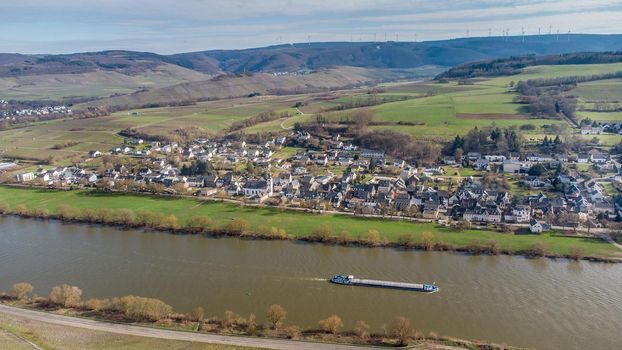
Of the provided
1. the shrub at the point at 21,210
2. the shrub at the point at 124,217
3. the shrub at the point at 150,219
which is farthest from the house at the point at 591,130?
the shrub at the point at 21,210

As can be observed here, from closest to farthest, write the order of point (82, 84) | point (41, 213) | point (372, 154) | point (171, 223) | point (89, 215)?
point (171, 223), point (89, 215), point (41, 213), point (372, 154), point (82, 84)

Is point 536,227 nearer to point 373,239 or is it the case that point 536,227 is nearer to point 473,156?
point 373,239

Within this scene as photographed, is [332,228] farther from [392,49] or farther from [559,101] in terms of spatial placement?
[392,49]

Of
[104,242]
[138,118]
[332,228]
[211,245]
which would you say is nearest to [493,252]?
[332,228]

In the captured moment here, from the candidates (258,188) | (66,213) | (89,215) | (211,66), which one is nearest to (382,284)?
(258,188)

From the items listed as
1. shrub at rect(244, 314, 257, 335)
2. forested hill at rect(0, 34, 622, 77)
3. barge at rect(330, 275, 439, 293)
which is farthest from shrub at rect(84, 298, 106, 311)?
forested hill at rect(0, 34, 622, 77)

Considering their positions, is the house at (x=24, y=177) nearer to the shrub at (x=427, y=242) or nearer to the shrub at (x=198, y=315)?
the shrub at (x=198, y=315)
